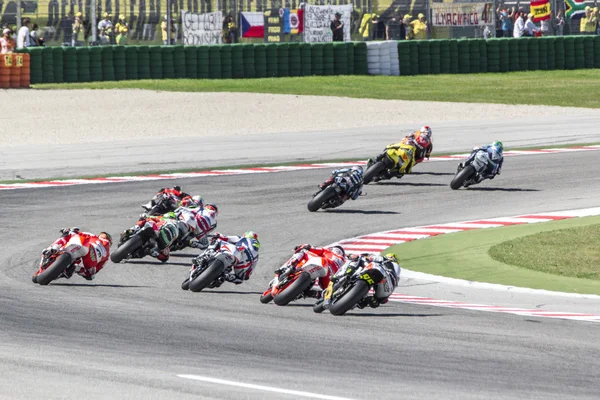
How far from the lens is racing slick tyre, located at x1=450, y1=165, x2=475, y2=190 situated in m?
20.5

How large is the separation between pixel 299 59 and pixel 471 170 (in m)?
24.3

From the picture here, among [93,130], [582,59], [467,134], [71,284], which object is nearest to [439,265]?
[71,284]

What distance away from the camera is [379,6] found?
4550cm

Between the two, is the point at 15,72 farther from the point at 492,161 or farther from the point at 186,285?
the point at 186,285

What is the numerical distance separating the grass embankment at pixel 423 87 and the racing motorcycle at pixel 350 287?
2714cm

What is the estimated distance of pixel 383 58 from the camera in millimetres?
45656

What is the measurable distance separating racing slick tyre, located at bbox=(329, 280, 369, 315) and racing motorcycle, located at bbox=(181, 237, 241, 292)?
1.61 m

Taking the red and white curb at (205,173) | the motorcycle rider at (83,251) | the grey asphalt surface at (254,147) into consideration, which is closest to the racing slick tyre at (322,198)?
the red and white curb at (205,173)

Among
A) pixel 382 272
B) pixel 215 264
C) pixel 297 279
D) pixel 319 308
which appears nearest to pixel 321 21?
pixel 215 264

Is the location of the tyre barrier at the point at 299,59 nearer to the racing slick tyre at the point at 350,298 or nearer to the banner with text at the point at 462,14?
the banner with text at the point at 462,14

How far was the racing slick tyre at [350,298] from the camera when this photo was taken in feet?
35.9

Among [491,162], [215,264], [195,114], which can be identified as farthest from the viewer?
[195,114]

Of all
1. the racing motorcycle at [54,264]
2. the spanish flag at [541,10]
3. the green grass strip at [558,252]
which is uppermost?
the spanish flag at [541,10]

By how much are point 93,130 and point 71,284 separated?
18712 millimetres
